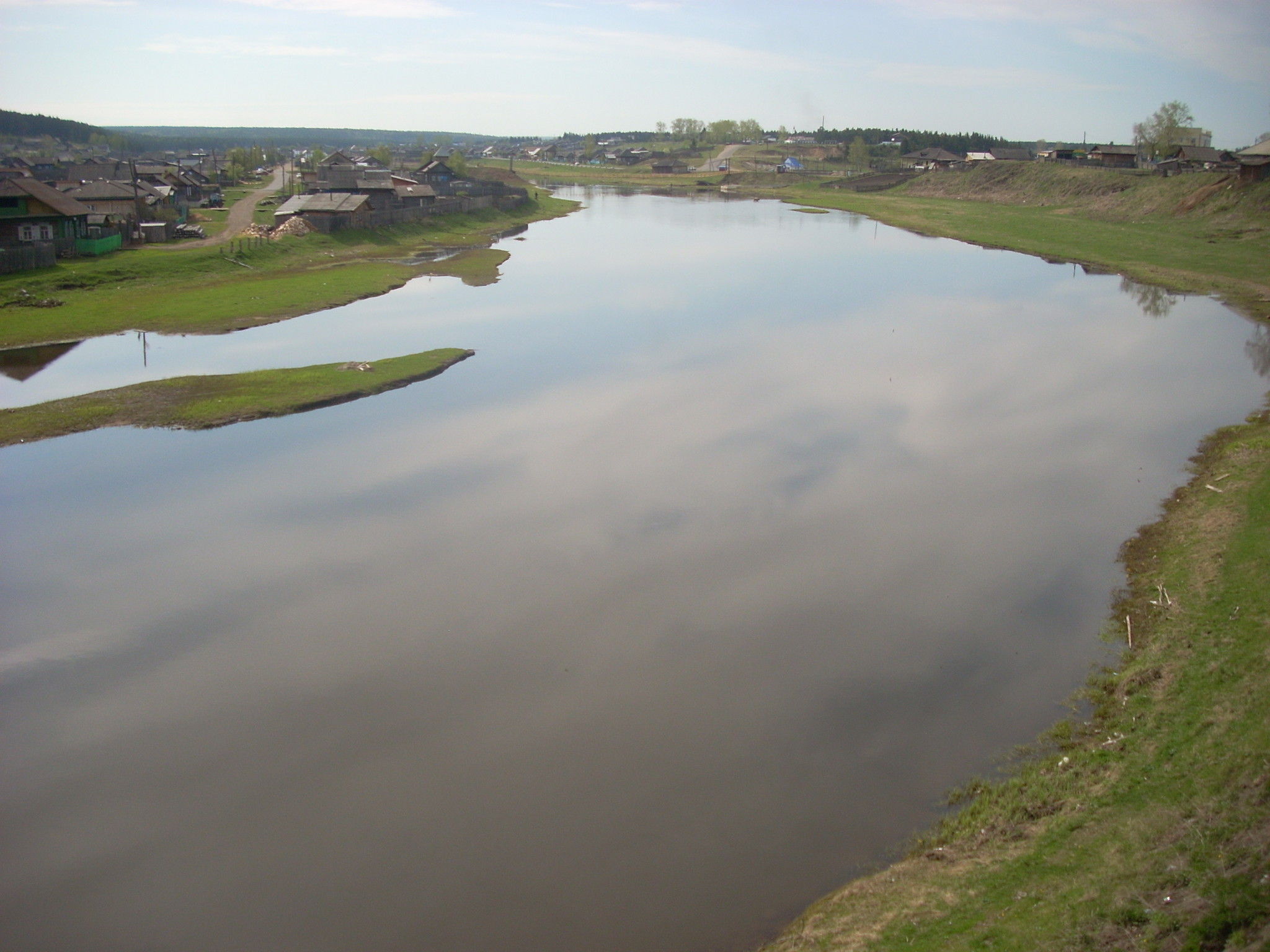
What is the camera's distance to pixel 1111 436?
23297mm

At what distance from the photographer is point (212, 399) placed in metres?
25.4

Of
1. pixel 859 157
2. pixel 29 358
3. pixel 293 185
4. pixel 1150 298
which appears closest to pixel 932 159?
pixel 859 157

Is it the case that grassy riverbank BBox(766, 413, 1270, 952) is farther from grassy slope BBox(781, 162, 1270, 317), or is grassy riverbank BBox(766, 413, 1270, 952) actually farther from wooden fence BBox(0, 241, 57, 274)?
wooden fence BBox(0, 241, 57, 274)

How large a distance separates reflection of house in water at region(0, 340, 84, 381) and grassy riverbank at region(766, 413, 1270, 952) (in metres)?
29.2

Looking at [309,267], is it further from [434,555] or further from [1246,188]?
[1246,188]

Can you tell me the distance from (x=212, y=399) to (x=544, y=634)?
15.4 m

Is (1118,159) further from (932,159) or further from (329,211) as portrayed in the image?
(329,211)

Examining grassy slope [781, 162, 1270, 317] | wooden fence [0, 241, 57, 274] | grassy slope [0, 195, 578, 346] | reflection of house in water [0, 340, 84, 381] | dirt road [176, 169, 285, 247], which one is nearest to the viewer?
reflection of house in water [0, 340, 84, 381]

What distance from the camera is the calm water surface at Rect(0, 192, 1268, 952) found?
1024cm

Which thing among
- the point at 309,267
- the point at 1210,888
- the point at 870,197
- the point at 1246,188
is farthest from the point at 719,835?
the point at 870,197

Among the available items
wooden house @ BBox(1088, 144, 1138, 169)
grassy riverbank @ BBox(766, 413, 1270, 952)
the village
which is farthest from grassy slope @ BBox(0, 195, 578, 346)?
wooden house @ BBox(1088, 144, 1138, 169)

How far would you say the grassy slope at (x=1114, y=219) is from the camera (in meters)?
44.7

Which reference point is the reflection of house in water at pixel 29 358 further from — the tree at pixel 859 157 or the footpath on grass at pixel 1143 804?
the tree at pixel 859 157

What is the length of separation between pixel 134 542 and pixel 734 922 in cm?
1353
